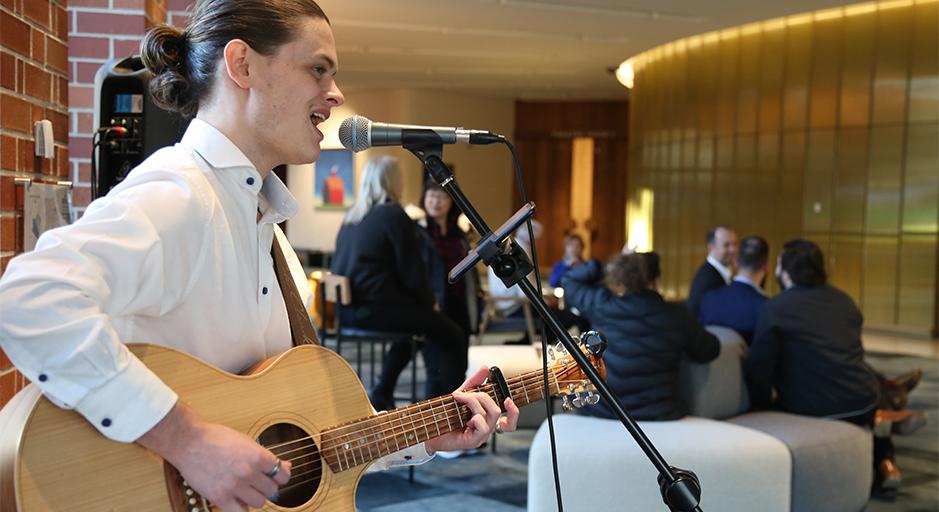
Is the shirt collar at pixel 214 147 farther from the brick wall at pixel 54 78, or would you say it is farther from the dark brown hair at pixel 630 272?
the dark brown hair at pixel 630 272

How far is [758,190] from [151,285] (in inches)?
476

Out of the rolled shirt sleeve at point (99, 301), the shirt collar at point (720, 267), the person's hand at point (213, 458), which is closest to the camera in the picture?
the rolled shirt sleeve at point (99, 301)

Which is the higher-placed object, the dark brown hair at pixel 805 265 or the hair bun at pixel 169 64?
the hair bun at pixel 169 64

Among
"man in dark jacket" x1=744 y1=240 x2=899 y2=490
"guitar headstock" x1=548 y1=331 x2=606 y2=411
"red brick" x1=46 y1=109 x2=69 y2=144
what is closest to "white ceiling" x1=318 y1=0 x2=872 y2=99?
"man in dark jacket" x1=744 y1=240 x2=899 y2=490

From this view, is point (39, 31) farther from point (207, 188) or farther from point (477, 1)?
point (477, 1)

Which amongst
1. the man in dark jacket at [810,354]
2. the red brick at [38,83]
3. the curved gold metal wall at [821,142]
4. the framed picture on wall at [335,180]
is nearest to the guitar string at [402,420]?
the red brick at [38,83]

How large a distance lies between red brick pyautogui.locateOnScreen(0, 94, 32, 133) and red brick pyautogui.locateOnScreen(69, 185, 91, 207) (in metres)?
0.61

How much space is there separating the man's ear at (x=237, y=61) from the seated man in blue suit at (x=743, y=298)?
12.1 feet

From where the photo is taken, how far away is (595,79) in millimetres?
15719

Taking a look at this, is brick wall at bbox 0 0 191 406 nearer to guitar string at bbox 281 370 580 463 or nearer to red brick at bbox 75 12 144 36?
red brick at bbox 75 12 144 36

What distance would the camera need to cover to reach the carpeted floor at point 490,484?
409 centimetres

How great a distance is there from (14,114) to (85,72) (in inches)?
25.4

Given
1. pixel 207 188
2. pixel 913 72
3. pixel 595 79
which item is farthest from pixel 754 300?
pixel 595 79

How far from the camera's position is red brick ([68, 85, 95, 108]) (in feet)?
8.82
